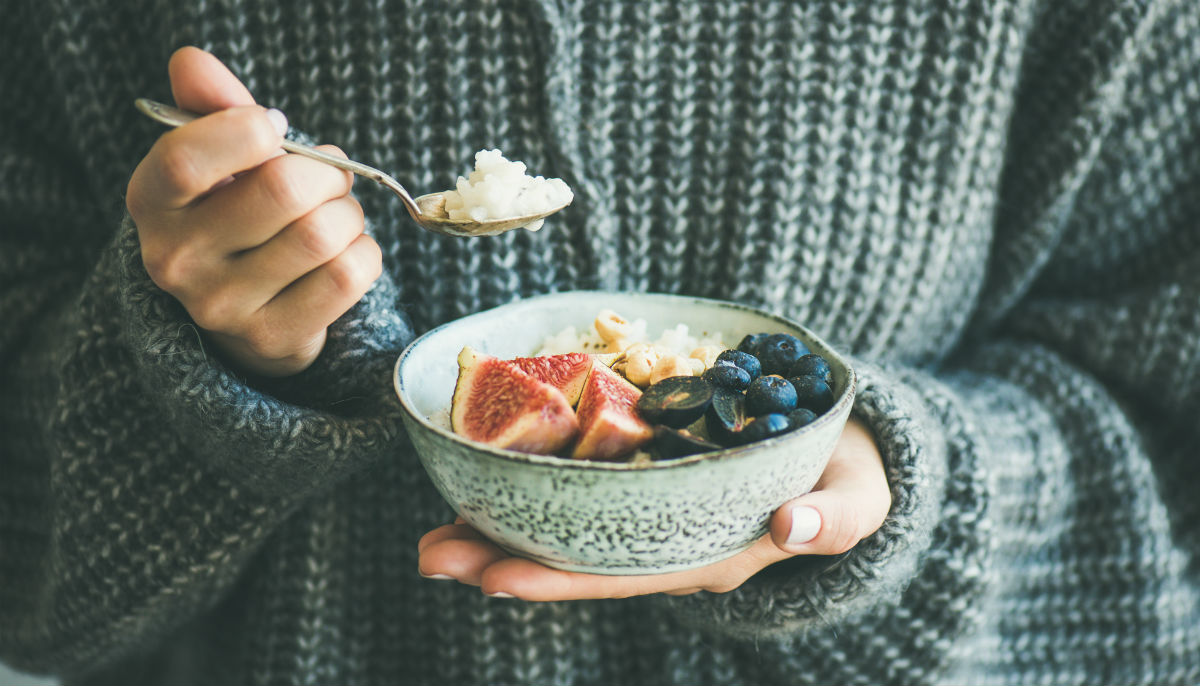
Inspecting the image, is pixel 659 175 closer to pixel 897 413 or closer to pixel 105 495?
pixel 897 413

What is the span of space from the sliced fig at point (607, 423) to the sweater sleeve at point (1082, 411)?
1.15 ft

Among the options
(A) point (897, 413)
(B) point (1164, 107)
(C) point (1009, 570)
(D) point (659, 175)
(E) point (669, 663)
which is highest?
(B) point (1164, 107)

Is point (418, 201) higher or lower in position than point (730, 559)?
higher

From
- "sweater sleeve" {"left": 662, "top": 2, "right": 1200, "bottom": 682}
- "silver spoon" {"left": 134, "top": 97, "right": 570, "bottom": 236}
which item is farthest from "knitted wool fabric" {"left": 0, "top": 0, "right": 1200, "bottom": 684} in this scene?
Result: "silver spoon" {"left": 134, "top": 97, "right": 570, "bottom": 236}

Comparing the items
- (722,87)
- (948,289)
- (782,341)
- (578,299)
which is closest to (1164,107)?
(948,289)

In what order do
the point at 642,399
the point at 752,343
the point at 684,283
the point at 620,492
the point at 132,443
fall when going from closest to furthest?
the point at 620,492, the point at 642,399, the point at 752,343, the point at 132,443, the point at 684,283

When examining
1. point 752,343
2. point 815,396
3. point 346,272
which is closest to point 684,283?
point 752,343

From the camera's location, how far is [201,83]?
0.56m

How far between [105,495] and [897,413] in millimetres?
902

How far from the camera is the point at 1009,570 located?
103cm

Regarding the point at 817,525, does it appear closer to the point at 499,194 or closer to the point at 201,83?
the point at 499,194

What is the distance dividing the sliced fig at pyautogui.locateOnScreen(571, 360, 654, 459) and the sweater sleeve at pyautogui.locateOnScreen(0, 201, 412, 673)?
23cm

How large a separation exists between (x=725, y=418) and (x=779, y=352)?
5.2 inches

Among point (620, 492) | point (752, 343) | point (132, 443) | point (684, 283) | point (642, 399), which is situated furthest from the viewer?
point (684, 283)
